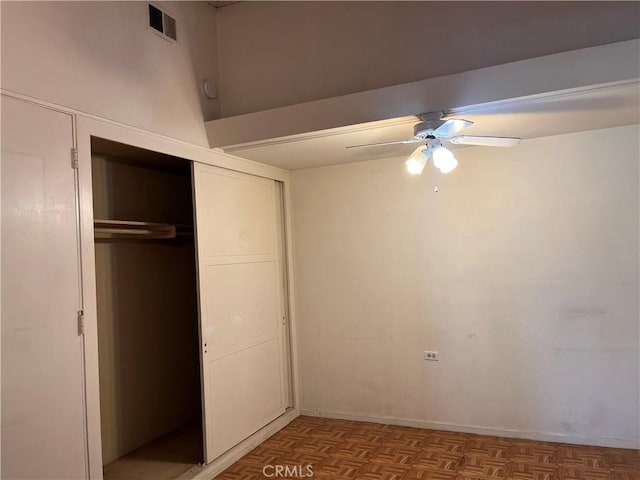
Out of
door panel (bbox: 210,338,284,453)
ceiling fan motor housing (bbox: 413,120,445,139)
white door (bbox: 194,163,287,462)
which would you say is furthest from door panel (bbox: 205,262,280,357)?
ceiling fan motor housing (bbox: 413,120,445,139)

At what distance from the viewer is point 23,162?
2.31 m

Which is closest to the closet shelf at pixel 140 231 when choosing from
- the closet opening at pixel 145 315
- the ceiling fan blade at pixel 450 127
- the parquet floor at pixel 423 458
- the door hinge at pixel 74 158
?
the closet opening at pixel 145 315

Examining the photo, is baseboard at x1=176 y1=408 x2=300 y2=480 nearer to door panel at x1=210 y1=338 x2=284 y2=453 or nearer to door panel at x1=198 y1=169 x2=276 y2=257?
door panel at x1=210 y1=338 x2=284 y2=453

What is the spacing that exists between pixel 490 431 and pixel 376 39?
3321mm

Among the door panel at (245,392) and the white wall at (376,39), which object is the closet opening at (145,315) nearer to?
the door panel at (245,392)

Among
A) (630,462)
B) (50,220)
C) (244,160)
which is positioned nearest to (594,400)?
(630,462)

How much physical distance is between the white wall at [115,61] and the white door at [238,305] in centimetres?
55

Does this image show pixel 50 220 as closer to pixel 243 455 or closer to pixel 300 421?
pixel 243 455

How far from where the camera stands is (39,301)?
236 cm

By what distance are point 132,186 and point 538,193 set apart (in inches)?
136

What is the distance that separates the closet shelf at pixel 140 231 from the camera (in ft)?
11.6

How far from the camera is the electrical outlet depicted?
4199 mm

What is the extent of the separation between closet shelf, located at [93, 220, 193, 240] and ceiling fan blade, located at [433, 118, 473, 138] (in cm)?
223

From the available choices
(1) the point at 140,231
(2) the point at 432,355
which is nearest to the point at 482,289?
(2) the point at 432,355
